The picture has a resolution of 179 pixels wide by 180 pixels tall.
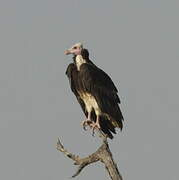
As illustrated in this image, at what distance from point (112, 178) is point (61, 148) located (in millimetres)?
1046

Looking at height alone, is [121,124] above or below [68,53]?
below

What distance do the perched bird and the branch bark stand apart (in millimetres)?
2100

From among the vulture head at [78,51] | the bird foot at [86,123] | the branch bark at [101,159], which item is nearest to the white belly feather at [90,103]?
the bird foot at [86,123]

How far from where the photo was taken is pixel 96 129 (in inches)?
701

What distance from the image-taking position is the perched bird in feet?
60.0

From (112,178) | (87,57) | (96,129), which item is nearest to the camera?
(112,178)

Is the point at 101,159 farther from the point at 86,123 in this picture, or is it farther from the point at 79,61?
the point at 79,61

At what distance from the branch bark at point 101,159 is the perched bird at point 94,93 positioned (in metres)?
2.10

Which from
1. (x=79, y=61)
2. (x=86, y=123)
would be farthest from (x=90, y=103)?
(x=79, y=61)

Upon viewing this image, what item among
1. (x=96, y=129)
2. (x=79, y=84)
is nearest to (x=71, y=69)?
(x=79, y=84)

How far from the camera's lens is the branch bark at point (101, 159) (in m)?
15.5

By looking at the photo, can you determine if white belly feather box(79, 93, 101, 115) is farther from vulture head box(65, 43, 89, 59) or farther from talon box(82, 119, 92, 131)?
vulture head box(65, 43, 89, 59)

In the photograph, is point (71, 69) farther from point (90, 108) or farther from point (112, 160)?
point (112, 160)

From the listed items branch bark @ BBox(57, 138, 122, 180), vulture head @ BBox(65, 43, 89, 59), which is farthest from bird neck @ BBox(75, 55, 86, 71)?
branch bark @ BBox(57, 138, 122, 180)
